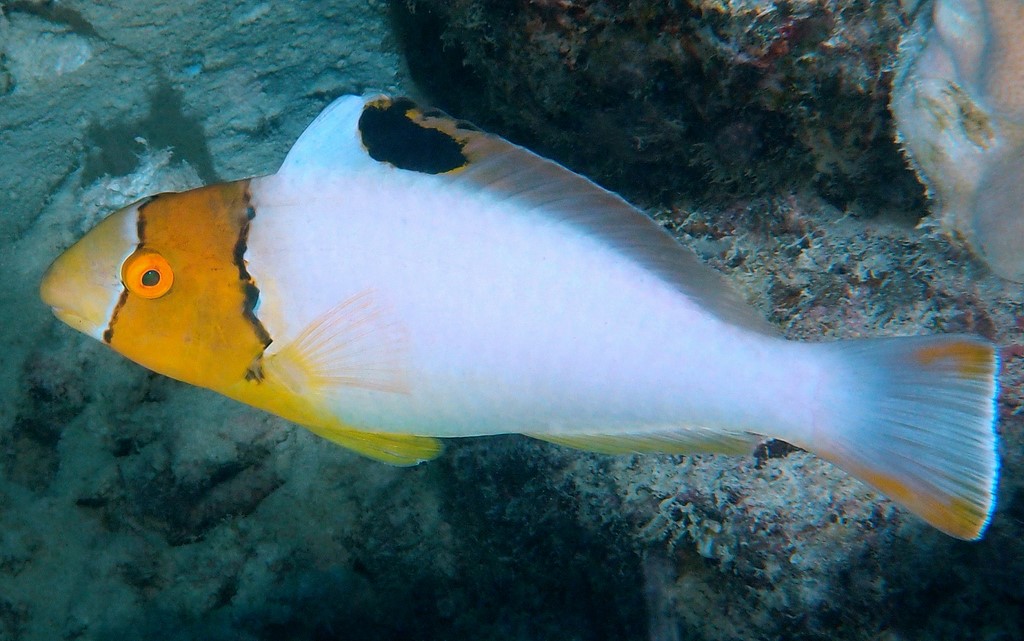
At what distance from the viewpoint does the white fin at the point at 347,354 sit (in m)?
1.78

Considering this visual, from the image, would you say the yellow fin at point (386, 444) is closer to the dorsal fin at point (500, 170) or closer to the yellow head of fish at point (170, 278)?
the yellow head of fish at point (170, 278)

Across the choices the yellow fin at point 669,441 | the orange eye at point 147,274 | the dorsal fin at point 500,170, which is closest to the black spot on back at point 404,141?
the dorsal fin at point 500,170

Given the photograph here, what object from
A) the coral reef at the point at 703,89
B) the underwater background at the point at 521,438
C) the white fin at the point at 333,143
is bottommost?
the underwater background at the point at 521,438

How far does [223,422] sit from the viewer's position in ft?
10.0

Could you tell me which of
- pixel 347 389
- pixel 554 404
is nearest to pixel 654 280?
pixel 554 404

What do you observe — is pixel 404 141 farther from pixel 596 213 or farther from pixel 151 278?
pixel 151 278

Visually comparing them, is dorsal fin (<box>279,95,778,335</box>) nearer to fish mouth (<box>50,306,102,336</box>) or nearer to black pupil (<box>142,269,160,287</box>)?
black pupil (<box>142,269,160,287</box>)

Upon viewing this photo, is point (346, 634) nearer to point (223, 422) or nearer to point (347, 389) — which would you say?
point (223, 422)

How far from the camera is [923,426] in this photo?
1.58m

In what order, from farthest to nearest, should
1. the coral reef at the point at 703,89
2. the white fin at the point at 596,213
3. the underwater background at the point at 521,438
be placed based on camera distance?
1. the underwater background at the point at 521,438
2. the coral reef at the point at 703,89
3. the white fin at the point at 596,213

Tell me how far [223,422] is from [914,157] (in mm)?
3360

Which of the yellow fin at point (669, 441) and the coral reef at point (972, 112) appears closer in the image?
the yellow fin at point (669, 441)

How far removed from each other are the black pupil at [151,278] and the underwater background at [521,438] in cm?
137

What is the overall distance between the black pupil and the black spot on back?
77cm
